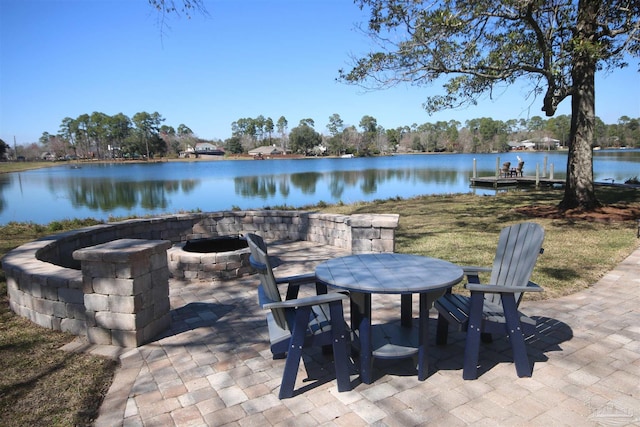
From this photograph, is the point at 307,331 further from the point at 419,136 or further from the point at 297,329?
the point at 419,136

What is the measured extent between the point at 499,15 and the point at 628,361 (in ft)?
25.4

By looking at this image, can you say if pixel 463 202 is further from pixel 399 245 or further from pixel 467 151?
pixel 467 151

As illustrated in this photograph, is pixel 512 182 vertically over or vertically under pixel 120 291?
under

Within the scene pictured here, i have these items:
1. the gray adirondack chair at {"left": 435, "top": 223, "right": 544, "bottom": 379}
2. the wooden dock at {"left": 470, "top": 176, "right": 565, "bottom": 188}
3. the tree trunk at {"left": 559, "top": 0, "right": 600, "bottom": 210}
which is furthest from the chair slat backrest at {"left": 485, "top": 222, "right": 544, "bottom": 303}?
the wooden dock at {"left": 470, "top": 176, "right": 565, "bottom": 188}

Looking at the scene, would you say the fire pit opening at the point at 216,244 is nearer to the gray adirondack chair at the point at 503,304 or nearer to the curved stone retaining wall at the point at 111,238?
the curved stone retaining wall at the point at 111,238

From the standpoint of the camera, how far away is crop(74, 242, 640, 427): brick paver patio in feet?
7.32

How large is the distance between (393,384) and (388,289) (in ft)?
2.31

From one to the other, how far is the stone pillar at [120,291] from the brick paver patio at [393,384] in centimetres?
14

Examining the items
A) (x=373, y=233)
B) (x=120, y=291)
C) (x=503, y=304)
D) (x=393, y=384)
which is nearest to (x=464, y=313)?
(x=503, y=304)

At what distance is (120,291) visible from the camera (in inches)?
127

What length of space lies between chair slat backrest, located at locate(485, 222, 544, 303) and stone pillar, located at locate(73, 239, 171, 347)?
9.36ft

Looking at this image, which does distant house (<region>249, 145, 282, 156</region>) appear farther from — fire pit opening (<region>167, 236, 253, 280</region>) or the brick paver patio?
the brick paver patio

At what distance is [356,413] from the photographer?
7.45 feet

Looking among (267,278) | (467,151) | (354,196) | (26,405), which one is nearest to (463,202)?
(354,196)
